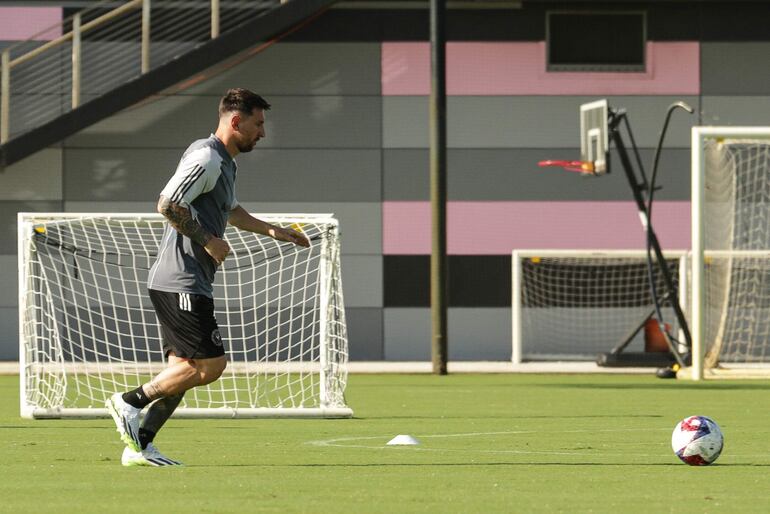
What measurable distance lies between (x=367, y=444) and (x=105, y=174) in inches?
566

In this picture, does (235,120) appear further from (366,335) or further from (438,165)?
(366,335)

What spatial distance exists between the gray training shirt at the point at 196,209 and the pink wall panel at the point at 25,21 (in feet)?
50.8

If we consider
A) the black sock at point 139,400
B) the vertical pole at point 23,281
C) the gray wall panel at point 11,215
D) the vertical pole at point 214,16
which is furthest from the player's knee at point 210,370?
the gray wall panel at point 11,215

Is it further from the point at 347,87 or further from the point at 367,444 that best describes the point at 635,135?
the point at 367,444

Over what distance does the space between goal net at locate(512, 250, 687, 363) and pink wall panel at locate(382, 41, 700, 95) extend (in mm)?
2576

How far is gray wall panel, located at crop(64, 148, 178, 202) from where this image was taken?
75.0 ft

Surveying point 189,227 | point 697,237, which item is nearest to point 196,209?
point 189,227

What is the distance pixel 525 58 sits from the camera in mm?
23141

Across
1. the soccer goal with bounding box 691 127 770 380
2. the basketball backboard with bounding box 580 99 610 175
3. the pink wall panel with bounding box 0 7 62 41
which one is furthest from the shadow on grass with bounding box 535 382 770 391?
the pink wall panel with bounding box 0 7 62 41

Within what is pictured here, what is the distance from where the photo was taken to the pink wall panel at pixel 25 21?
2272cm

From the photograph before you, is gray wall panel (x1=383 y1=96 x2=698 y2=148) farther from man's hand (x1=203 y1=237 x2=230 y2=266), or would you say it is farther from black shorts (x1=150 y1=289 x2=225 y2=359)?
man's hand (x1=203 y1=237 x2=230 y2=266)

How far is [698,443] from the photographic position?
25.6 feet

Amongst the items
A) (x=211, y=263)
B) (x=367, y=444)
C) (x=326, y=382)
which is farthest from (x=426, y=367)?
(x=211, y=263)

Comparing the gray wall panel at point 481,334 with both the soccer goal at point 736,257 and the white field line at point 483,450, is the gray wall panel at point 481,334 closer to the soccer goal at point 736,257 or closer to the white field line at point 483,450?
the soccer goal at point 736,257
